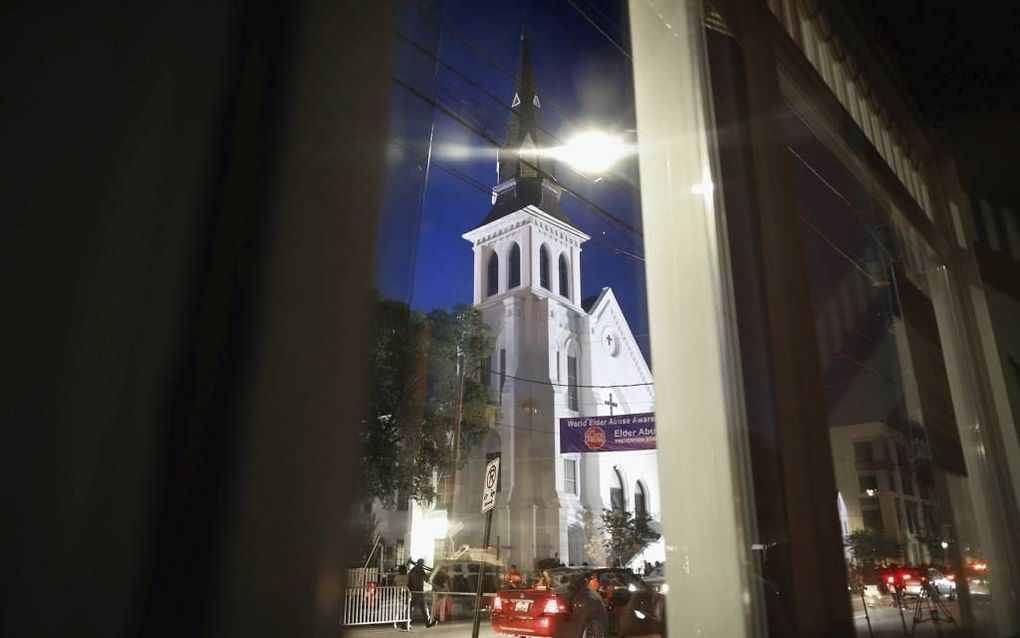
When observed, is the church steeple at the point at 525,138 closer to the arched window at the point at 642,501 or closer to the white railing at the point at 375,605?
the arched window at the point at 642,501

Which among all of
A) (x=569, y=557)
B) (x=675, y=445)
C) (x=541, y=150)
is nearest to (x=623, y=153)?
(x=675, y=445)

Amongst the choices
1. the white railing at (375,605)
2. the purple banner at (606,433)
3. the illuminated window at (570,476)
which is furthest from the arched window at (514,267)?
the white railing at (375,605)

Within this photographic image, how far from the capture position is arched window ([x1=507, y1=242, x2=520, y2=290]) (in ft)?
25.9

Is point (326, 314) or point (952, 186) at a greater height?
point (952, 186)

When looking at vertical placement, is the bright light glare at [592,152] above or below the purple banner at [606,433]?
above

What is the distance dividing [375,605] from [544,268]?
778 centimetres

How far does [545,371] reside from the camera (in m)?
8.60

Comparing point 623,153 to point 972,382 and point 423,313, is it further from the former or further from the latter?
point 972,382

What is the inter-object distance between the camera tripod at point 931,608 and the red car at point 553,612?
1.82m

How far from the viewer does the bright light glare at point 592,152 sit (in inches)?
67.5

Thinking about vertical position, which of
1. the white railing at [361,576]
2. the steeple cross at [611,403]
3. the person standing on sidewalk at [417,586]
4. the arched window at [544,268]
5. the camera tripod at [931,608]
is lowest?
the camera tripod at [931,608]

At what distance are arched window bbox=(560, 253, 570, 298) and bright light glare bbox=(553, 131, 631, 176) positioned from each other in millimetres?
5506

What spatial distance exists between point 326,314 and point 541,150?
9.71ft

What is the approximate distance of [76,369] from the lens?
14.5 inches
